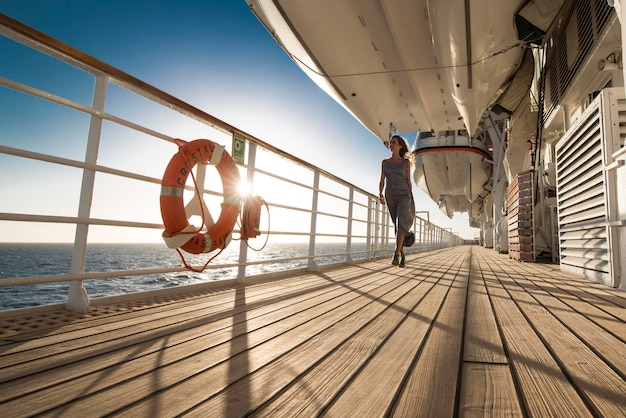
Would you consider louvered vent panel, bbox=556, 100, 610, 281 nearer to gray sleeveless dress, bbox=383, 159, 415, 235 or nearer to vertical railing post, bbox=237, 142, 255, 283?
gray sleeveless dress, bbox=383, 159, 415, 235

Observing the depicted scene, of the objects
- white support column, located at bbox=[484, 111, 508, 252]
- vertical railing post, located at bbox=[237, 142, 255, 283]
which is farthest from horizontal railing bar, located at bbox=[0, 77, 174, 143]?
white support column, located at bbox=[484, 111, 508, 252]

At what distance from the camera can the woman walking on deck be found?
3.10 metres

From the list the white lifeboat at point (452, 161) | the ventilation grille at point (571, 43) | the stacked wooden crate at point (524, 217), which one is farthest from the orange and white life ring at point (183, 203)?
the white lifeboat at point (452, 161)

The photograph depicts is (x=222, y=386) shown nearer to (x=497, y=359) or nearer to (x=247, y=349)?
(x=247, y=349)

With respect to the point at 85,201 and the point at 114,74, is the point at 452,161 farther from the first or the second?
the point at 85,201

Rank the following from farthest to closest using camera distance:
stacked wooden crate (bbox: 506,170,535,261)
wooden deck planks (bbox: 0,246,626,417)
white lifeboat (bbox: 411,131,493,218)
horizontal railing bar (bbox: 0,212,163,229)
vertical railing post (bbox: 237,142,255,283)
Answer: white lifeboat (bbox: 411,131,493,218) < stacked wooden crate (bbox: 506,170,535,261) < vertical railing post (bbox: 237,142,255,283) < horizontal railing bar (bbox: 0,212,163,229) < wooden deck planks (bbox: 0,246,626,417)

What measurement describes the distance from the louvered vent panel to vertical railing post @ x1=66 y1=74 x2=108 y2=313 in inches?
96.4

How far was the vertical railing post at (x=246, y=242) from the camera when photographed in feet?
6.36

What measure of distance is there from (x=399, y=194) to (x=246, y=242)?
1589 millimetres

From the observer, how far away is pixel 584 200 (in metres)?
2.48

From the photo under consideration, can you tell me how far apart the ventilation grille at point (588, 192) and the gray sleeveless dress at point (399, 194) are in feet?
3.84

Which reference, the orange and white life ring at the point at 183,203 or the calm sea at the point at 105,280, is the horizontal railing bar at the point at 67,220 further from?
the calm sea at the point at 105,280

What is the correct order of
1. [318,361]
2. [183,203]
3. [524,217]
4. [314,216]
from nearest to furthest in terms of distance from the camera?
[318,361], [183,203], [314,216], [524,217]

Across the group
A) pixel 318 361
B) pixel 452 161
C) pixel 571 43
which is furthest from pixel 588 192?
pixel 452 161
